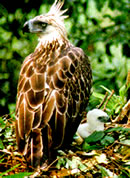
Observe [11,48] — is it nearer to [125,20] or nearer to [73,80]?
[125,20]

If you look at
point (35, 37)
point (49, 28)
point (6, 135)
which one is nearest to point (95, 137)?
point (6, 135)

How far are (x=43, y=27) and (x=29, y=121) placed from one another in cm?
101

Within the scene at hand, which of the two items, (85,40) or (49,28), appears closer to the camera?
(49,28)

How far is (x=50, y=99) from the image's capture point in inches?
133

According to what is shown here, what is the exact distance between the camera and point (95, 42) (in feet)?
17.5

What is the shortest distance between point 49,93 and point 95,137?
566mm

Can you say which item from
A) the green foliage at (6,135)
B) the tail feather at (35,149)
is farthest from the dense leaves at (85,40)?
the tail feather at (35,149)

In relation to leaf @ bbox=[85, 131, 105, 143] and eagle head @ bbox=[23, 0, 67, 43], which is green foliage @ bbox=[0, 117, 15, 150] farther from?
eagle head @ bbox=[23, 0, 67, 43]

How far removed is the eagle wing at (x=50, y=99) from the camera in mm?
3279

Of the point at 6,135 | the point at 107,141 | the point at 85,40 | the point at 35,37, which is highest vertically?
the point at 35,37

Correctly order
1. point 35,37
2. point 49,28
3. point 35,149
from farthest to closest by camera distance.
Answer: point 35,37 < point 49,28 < point 35,149

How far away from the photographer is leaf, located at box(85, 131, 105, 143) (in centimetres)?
353

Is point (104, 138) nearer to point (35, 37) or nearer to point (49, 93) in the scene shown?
point (49, 93)

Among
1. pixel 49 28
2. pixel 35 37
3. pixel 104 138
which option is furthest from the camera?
pixel 35 37
